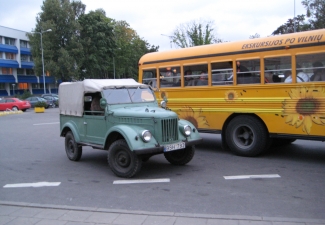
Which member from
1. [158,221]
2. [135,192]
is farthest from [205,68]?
[158,221]

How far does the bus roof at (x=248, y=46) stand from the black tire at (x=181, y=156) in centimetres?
296

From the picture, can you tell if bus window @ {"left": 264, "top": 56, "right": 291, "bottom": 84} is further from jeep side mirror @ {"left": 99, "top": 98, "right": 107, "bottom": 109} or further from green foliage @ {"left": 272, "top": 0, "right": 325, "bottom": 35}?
green foliage @ {"left": 272, "top": 0, "right": 325, "bottom": 35}

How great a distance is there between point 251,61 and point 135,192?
187 inches

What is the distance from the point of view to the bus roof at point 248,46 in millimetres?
8224

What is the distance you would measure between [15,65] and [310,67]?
5964 cm

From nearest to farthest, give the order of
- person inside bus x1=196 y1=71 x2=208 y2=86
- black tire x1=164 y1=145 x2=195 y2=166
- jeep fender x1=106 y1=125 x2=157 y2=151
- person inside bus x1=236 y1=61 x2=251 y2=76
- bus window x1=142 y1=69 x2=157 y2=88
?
jeep fender x1=106 y1=125 x2=157 y2=151 < black tire x1=164 y1=145 x2=195 y2=166 < person inside bus x1=236 y1=61 x2=251 y2=76 < person inside bus x1=196 y1=71 x2=208 y2=86 < bus window x1=142 y1=69 x2=157 y2=88

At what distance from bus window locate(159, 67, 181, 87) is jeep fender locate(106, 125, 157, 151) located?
11.7 feet

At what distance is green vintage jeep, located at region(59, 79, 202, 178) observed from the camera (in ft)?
24.6

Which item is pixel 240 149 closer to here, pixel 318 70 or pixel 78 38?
pixel 318 70

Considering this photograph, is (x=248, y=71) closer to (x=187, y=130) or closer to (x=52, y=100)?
(x=187, y=130)

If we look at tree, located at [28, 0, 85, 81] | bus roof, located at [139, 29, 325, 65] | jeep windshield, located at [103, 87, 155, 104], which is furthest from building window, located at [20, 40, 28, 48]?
jeep windshield, located at [103, 87, 155, 104]

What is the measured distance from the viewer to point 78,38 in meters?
48.2

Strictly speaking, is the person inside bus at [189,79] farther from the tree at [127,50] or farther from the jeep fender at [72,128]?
the tree at [127,50]

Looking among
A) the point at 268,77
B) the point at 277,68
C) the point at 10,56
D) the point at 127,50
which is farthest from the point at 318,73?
the point at 10,56
